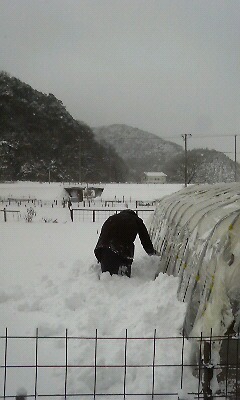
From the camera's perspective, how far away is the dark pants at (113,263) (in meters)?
5.40

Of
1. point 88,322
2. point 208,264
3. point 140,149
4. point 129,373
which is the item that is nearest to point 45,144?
point 140,149

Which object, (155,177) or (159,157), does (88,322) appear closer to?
(155,177)

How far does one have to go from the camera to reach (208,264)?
11.3 ft

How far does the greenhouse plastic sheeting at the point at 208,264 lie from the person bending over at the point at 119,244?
1.92ft

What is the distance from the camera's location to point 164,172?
4566 centimetres

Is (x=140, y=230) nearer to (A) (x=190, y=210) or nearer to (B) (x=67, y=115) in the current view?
(A) (x=190, y=210)

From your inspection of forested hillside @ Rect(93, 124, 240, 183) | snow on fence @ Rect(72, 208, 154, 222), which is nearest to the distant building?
forested hillside @ Rect(93, 124, 240, 183)

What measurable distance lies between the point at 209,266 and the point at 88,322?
1489mm

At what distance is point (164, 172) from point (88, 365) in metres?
43.2

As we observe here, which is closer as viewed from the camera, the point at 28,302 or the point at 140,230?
the point at 28,302

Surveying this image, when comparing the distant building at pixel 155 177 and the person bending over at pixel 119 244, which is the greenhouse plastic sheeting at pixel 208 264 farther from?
the distant building at pixel 155 177

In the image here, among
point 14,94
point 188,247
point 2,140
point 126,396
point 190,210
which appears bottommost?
point 126,396

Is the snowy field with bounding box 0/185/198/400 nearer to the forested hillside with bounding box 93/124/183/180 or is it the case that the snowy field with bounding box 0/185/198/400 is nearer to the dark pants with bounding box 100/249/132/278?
the dark pants with bounding box 100/249/132/278

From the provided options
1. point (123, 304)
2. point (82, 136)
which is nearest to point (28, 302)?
point (123, 304)
